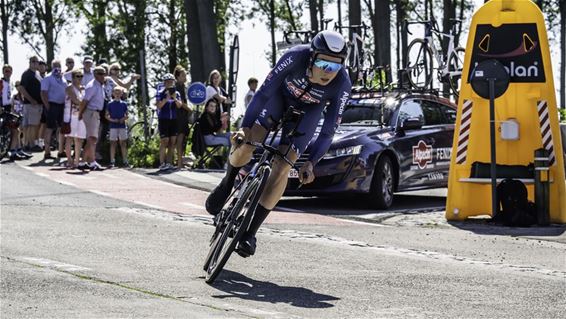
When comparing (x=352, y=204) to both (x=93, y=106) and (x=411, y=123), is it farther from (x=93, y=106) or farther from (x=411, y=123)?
(x=93, y=106)

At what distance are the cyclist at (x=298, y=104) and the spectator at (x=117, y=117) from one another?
13296 millimetres

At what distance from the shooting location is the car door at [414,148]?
58.6 ft

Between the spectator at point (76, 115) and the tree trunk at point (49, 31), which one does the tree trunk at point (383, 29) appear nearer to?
the spectator at point (76, 115)

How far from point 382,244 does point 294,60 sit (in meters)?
3.43

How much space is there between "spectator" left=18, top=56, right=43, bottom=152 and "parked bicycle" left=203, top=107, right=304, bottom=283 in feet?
55.3

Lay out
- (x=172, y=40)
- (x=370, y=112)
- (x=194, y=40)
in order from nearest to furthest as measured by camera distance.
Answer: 1. (x=370, y=112)
2. (x=194, y=40)
3. (x=172, y=40)

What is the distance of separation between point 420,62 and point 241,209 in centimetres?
1304

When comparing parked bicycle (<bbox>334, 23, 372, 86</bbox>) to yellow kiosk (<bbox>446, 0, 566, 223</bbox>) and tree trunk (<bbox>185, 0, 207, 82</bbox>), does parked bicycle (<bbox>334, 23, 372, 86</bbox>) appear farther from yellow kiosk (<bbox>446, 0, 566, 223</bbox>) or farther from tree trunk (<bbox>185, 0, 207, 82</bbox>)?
tree trunk (<bbox>185, 0, 207, 82</bbox>)

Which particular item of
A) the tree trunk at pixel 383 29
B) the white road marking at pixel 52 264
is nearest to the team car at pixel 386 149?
the white road marking at pixel 52 264

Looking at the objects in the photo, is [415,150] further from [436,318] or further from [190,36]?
[190,36]

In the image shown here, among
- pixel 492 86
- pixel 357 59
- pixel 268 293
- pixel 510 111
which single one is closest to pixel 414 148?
pixel 510 111

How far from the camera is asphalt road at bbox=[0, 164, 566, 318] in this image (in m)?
8.84

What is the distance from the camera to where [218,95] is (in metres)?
24.0

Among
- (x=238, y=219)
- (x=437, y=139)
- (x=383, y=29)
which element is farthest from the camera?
(x=383, y=29)
